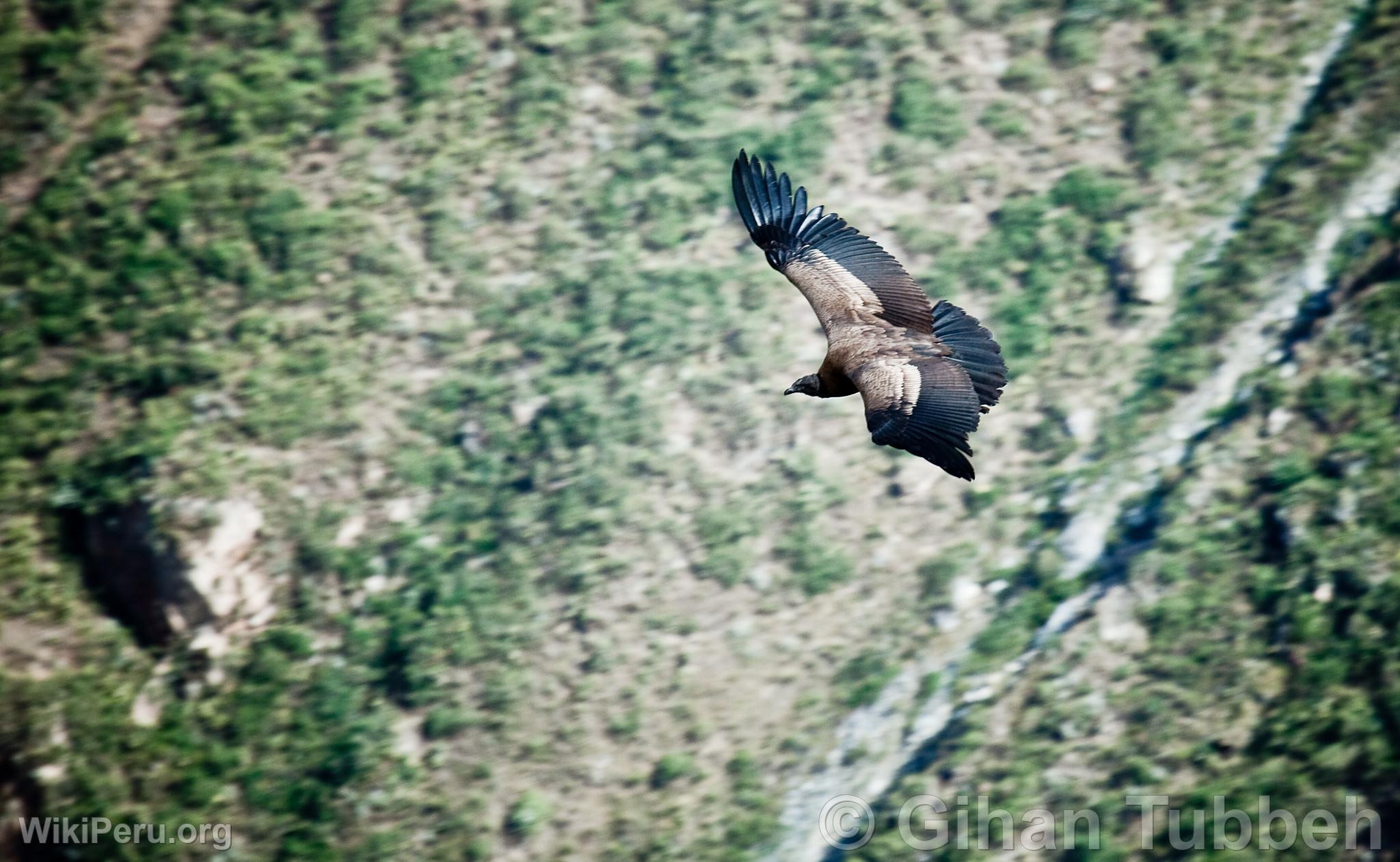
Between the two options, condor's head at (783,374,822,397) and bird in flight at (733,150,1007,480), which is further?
condor's head at (783,374,822,397)

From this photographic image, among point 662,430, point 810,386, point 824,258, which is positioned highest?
point 824,258

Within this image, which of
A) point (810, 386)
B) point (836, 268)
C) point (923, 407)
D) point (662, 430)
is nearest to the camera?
point (923, 407)

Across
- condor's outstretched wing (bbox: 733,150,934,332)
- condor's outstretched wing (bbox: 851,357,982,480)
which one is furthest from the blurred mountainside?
condor's outstretched wing (bbox: 851,357,982,480)

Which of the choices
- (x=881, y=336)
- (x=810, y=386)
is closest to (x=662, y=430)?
(x=810, y=386)

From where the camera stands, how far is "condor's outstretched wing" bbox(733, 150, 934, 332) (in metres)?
8.59

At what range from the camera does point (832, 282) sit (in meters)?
8.78

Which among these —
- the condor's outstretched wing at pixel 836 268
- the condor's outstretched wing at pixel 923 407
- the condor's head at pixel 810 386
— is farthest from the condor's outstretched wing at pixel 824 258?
the condor's outstretched wing at pixel 923 407

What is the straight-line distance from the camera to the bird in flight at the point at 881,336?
23.9 feet

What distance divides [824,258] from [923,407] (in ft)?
6.24

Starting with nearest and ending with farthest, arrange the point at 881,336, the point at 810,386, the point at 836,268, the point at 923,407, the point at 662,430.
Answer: the point at 923,407
the point at 881,336
the point at 810,386
the point at 836,268
the point at 662,430

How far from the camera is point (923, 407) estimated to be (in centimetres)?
739

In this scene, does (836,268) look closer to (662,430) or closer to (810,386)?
(810,386)

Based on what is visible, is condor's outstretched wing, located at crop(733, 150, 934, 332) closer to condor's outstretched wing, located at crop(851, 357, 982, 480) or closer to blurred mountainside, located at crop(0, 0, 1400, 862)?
condor's outstretched wing, located at crop(851, 357, 982, 480)

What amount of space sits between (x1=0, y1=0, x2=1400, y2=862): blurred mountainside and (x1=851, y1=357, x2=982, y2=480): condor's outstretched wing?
335 centimetres
